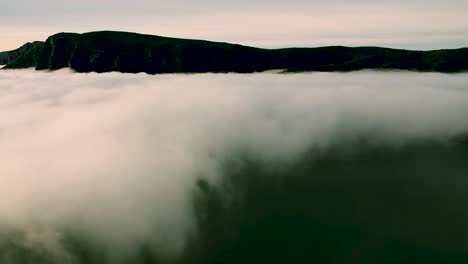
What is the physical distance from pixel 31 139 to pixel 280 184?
3915 inches

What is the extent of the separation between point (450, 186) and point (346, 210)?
38.0 metres

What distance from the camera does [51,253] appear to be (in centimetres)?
10731

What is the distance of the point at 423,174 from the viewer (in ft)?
509

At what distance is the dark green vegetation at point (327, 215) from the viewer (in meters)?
107

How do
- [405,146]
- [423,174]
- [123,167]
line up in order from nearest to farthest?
[423,174]
[123,167]
[405,146]

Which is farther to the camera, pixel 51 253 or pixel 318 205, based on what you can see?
pixel 318 205

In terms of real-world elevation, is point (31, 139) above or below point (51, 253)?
above

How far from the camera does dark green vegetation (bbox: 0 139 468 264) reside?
107 m

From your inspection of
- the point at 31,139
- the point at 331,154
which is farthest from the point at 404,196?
Result: the point at 31,139

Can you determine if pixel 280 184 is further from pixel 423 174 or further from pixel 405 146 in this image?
pixel 405 146

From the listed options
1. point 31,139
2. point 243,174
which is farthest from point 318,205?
point 31,139

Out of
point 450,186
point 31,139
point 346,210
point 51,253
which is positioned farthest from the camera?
point 31,139

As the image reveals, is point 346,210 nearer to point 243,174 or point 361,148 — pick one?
point 243,174

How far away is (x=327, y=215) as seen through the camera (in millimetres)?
125500
